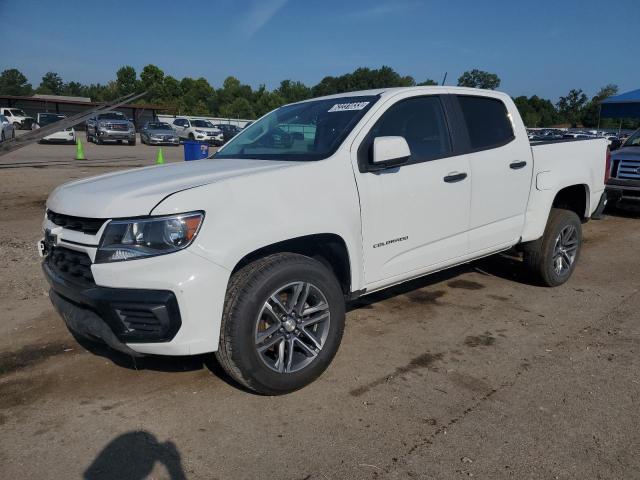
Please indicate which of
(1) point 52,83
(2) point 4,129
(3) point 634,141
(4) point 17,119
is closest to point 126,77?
(1) point 52,83

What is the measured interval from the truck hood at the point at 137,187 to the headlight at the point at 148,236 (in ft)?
0.22

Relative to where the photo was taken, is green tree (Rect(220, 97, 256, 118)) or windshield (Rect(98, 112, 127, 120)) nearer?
windshield (Rect(98, 112, 127, 120))

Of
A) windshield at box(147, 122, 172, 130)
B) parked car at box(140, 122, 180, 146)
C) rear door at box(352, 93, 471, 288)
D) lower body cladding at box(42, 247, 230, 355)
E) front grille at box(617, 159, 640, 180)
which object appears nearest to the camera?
lower body cladding at box(42, 247, 230, 355)

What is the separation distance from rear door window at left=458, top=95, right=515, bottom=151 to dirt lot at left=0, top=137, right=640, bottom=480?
1489mm

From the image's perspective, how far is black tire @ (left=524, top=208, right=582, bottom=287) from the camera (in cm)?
502

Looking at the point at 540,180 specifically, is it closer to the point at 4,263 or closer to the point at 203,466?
the point at 203,466

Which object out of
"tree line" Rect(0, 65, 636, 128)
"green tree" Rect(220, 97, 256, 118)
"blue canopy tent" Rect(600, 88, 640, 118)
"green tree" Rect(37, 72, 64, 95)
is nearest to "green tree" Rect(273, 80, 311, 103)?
"tree line" Rect(0, 65, 636, 128)

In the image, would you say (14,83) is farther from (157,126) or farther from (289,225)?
(289,225)

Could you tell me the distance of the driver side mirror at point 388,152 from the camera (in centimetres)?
335

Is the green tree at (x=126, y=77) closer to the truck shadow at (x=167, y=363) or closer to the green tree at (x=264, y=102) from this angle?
the green tree at (x=264, y=102)

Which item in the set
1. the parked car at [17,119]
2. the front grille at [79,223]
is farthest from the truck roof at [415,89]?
the parked car at [17,119]

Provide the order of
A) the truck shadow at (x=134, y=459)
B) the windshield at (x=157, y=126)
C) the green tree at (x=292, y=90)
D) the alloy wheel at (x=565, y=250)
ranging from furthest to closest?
1. the green tree at (x=292, y=90)
2. the windshield at (x=157, y=126)
3. the alloy wheel at (x=565, y=250)
4. the truck shadow at (x=134, y=459)

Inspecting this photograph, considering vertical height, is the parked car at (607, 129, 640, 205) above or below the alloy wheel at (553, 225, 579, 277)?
above

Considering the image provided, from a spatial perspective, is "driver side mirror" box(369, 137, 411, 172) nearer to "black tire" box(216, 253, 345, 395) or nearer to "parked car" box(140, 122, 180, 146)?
"black tire" box(216, 253, 345, 395)
